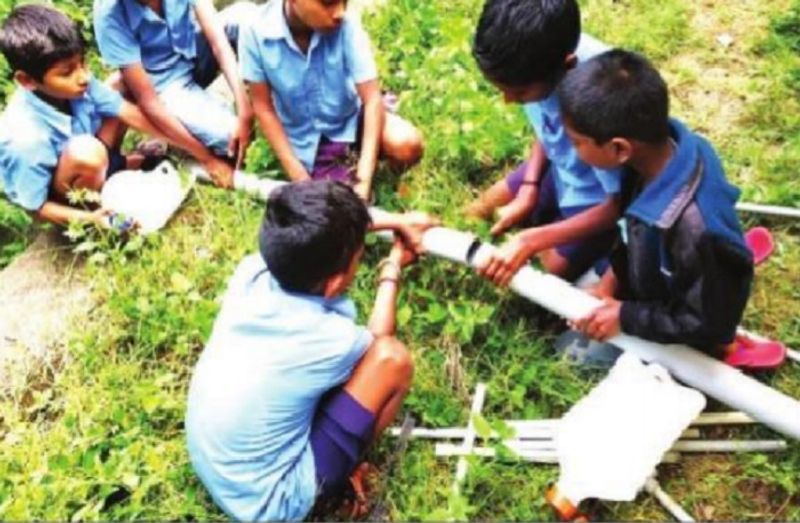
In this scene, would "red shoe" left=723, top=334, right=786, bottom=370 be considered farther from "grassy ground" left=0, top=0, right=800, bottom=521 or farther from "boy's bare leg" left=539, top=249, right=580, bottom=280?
"boy's bare leg" left=539, top=249, right=580, bottom=280

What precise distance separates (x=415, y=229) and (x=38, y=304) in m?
1.47

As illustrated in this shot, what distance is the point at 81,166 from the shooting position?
3.40 meters

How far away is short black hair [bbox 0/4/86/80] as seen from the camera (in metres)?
3.17

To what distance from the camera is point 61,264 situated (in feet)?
11.5

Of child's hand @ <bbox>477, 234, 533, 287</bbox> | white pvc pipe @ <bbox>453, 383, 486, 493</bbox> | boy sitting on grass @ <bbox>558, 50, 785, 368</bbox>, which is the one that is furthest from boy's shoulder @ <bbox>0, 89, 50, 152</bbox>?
boy sitting on grass @ <bbox>558, 50, 785, 368</bbox>

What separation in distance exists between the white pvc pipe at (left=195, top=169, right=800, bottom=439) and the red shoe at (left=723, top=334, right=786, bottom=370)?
13 cm

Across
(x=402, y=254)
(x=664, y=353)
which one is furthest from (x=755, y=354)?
(x=402, y=254)

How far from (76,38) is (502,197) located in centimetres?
168

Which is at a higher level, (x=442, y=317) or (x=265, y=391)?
(x=265, y=391)

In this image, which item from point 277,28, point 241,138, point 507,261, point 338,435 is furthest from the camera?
point 241,138

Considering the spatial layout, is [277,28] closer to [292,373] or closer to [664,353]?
[292,373]

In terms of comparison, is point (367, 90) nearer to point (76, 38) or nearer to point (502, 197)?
point (502, 197)

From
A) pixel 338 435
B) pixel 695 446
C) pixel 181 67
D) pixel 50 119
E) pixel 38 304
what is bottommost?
pixel 38 304

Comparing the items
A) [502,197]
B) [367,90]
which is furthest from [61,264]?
[502,197]
